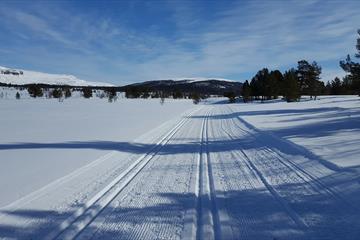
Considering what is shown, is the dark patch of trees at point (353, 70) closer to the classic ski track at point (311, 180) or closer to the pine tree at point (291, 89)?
the classic ski track at point (311, 180)

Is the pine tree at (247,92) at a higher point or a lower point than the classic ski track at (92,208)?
higher

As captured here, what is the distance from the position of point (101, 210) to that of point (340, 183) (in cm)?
452

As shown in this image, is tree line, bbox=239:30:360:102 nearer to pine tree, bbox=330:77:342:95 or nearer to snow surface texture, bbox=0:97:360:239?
pine tree, bbox=330:77:342:95

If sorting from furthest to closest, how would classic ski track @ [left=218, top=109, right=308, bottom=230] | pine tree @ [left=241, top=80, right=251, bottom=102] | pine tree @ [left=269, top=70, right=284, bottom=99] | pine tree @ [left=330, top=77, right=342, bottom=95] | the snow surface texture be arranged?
pine tree @ [left=330, top=77, right=342, bottom=95], pine tree @ [left=241, top=80, right=251, bottom=102], pine tree @ [left=269, top=70, right=284, bottom=99], classic ski track @ [left=218, top=109, right=308, bottom=230], the snow surface texture

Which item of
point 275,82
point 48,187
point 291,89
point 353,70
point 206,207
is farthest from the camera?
point 275,82

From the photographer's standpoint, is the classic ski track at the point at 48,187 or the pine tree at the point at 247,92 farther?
the pine tree at the point at 247,92

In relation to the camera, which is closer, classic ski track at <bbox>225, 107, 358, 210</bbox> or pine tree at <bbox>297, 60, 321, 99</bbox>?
classic ski track at <bbox>225, 107, 358, 210</bbox>

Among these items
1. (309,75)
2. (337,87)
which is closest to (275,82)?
(309,75)

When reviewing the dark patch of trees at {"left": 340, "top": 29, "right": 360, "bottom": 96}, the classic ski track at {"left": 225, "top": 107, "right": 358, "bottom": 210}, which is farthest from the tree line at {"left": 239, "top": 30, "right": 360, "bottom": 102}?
the classic ski track at {"left": 225, "top": 107, "right": 358, "bottom": 210}

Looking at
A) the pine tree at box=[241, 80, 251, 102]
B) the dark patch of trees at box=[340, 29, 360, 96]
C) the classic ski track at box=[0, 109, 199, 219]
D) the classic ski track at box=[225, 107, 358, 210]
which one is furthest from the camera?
the pine tree at box=[241, 80, 251, 102]

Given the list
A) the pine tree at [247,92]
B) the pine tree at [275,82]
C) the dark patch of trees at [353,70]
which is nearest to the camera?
the dark patch of trees at [353,70]

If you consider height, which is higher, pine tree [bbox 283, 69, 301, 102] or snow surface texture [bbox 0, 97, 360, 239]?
pine tree [bbox 283, 69, 301, 102]

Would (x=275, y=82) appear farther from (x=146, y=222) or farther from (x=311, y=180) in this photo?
(x=146, y=222)

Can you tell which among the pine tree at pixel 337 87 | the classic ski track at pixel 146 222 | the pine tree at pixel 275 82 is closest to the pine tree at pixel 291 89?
the pine tree at pixel 275 82
